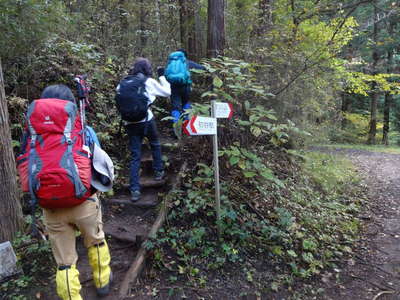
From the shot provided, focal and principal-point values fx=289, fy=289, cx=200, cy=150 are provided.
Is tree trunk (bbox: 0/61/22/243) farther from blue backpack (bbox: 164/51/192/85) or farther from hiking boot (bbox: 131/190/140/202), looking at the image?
blue backpack (bbox: 164/51/192/85)

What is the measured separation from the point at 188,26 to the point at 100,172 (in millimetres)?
6479

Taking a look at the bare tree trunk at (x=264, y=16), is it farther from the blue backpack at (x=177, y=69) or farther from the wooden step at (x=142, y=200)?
the wooden step at (x=142, y=200)

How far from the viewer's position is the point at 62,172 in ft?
8.17

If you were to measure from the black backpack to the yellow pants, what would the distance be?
204 centimetres

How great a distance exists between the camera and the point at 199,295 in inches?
138

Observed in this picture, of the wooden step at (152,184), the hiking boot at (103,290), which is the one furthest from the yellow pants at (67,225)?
the wooden step at (152,184)

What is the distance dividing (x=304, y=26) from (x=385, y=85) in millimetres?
4136

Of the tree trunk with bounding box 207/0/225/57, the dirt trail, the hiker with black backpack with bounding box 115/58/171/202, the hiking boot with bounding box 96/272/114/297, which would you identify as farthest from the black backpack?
the dirt trail

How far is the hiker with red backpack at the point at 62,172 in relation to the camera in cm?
250

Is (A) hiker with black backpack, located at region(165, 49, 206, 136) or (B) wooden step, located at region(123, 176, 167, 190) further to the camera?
(A) hiker with black backpack, located at region(165, 49, 206, 136)

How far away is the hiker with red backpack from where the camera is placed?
2502 millimetres

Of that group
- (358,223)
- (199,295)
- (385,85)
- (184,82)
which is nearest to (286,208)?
(358,223)

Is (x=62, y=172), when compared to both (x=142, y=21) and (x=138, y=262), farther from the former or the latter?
(x=142, y=21)

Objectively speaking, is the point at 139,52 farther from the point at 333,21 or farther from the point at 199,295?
the point at 199,295
